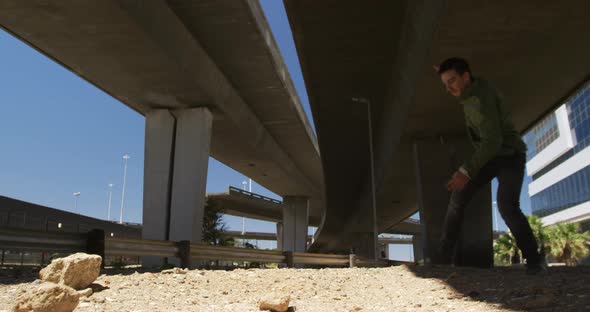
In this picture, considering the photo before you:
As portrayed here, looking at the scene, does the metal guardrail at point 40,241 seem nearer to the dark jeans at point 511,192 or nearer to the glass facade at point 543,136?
the dark jeans at point 511,192

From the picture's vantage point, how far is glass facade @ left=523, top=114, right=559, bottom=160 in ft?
205

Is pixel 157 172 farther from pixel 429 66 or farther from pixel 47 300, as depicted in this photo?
pixel 47 300

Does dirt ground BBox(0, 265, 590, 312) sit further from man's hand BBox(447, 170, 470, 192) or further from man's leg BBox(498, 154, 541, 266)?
man's hand BBox(447, 170, 470, 192)

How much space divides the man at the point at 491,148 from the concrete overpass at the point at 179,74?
9.60m

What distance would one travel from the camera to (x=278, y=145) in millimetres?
29234

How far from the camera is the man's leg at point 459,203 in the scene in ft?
16.7

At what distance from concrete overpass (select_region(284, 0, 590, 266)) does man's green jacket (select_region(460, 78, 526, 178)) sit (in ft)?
11.3

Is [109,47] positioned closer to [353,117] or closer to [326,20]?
[326,20]

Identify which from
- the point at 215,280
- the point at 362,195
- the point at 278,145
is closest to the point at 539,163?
the point at 362,195

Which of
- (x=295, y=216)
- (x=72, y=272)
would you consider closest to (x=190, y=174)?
(x=72, y=272)

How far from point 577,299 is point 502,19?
19.5 feet

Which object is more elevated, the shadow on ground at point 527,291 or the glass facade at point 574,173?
the glass facade at point 574,173

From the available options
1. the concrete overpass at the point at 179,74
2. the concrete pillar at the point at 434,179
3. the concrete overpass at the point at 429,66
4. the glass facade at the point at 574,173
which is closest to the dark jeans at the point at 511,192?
the concrete overpass at the point at 429,66

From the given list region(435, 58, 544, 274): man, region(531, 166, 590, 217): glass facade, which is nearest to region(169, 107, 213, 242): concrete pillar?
region(435, 58, 544, 274): man
